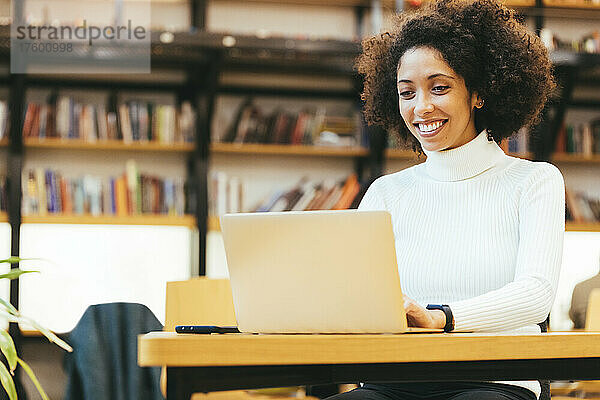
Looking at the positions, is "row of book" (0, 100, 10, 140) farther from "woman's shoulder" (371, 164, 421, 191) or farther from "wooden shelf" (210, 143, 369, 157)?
"woman's shoulder" (371, 164, 421, 191)

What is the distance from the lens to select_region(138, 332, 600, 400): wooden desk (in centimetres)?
103

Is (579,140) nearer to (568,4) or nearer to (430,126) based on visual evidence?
(568,4)

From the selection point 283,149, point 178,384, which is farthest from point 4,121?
point 178,384

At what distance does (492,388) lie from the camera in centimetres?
148

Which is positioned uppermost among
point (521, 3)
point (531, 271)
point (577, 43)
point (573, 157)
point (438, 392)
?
point (521, 3)

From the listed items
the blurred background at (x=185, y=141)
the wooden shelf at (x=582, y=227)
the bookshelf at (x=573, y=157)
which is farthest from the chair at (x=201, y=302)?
the bookshelf at (x=573, y=157)

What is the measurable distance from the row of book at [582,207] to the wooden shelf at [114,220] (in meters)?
2.16

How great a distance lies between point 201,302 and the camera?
2264 millimetres

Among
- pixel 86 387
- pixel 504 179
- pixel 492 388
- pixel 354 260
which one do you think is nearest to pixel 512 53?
pixel 504 179

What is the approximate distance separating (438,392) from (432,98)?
58cm

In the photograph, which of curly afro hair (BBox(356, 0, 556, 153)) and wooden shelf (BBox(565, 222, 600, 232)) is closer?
curly afro hair (BBox(356, 0, 556, 153))

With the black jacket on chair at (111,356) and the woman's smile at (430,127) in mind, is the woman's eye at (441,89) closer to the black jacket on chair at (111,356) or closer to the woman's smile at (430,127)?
the woman's smile at (430,127)

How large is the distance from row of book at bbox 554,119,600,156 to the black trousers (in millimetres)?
3686

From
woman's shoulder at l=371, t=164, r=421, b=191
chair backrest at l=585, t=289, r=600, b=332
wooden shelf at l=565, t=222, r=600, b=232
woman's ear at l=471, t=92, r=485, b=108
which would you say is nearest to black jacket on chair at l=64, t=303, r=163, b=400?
woman's shoulder at l=371, t=164, r=421, b=191
